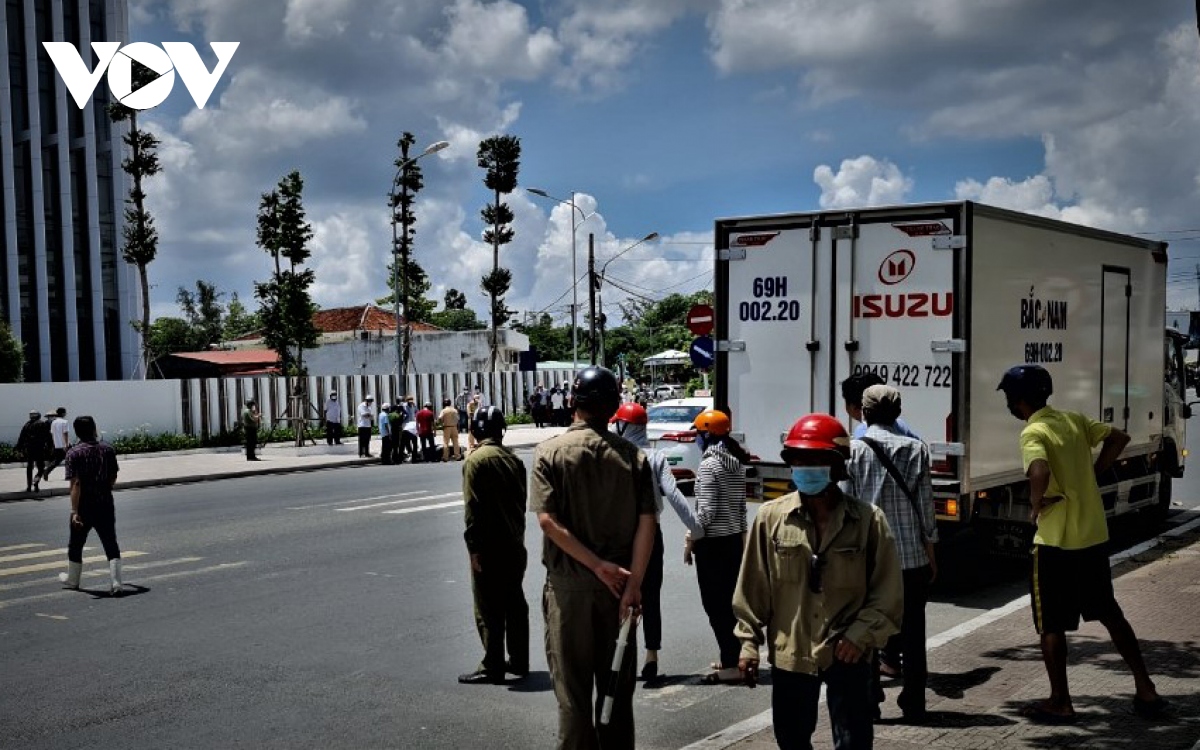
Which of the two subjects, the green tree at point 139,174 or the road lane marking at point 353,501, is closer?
the road lane marking at point 353,501

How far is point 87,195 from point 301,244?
76.4ft

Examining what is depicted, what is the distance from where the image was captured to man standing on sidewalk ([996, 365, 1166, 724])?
5.80 meters

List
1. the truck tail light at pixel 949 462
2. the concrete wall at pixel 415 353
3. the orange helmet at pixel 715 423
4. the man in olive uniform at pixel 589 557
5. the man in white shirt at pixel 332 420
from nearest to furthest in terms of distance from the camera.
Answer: the man in olive uniform at pixel 589 557 → the orange helmet at pixel 715 423 → the truck tail light at pixel 949 462 → the man in white shirt at pixel 332 420 → the concrete wall at pixel 415 353

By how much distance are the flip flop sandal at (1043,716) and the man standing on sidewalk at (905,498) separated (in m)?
0.56

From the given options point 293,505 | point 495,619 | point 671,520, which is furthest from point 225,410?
point 495,619

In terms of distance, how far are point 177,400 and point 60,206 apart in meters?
24.8

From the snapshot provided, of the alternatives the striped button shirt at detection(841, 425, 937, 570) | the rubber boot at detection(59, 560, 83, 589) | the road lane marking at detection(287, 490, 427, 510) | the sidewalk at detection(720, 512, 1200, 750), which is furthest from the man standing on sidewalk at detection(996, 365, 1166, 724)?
the road lane marking at detection(287, 490, 427, 510)

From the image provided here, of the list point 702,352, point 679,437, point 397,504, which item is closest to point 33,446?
point 397,504

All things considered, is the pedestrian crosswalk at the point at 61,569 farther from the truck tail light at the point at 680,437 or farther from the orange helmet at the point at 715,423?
the truck tail light at the point at 680,437

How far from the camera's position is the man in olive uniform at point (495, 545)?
707 cm

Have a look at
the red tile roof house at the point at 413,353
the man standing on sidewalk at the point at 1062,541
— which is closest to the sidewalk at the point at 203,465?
the man standing on sidewalk at the point at 1062,541

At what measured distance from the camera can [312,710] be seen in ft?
21.6

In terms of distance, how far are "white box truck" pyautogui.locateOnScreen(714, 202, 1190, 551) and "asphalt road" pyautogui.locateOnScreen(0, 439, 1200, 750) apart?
1.44m

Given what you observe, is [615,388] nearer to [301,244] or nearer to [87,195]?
[301,244]
